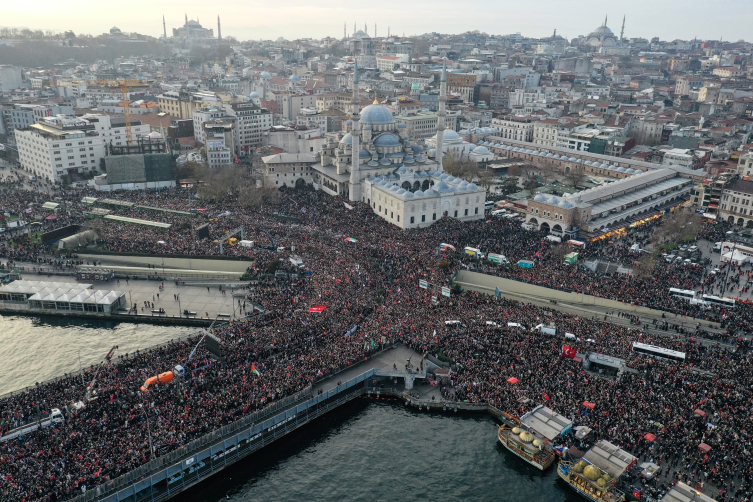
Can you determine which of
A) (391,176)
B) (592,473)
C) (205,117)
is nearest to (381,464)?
(592,473)

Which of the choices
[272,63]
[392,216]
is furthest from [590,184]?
[272,63]

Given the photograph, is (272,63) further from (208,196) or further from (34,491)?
(34,491)

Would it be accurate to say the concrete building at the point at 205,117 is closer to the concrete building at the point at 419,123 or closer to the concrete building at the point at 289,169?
the concrete building at the point at 289,169

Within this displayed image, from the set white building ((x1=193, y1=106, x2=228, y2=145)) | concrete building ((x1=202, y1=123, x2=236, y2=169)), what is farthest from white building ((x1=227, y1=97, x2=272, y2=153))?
concrete building ((x1=202, y1=123, x2=236, y2=169))

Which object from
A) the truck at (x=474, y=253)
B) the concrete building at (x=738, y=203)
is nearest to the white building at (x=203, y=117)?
the truck at (x=474, y=253)

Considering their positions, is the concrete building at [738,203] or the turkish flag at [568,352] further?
the concrete building at [738,203]
